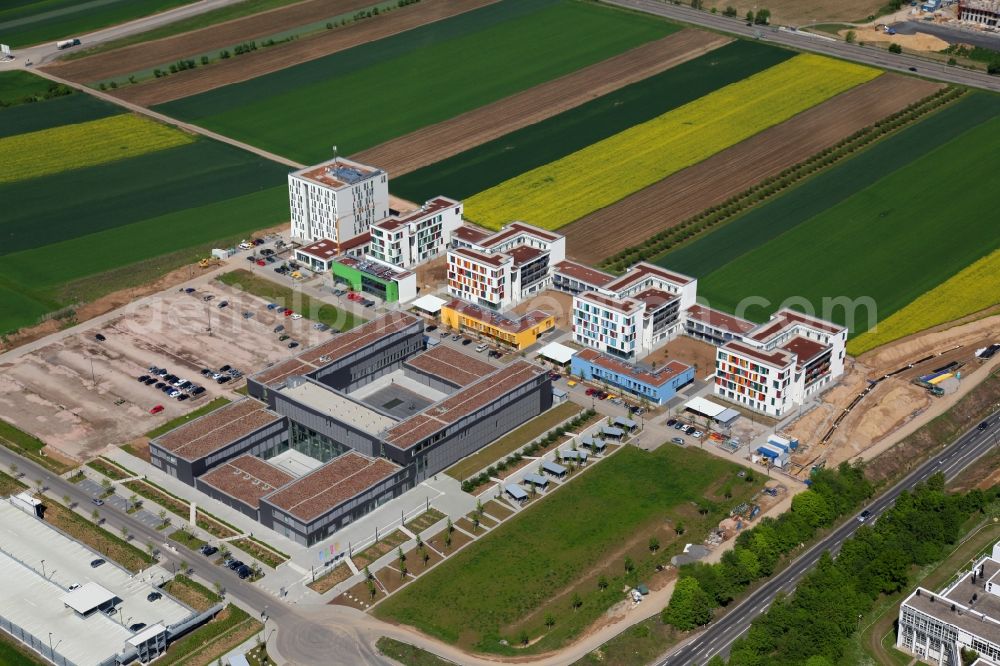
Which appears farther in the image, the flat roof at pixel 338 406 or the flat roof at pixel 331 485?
the flat roof at pixel 338 406

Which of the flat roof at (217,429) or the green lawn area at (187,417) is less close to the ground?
the flat roof at (217,429)

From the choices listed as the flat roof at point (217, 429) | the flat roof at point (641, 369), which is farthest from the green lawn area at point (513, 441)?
the flat roof at point (217, 429)

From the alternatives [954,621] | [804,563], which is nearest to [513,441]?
[804,563]

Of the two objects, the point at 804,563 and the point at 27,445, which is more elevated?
the point at 804,563

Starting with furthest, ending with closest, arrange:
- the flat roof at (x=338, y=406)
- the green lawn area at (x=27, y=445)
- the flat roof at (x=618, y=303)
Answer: the flat roof at (x=618, y=303), the flat roof at (x=338, y=406), the green lawn area at (x=27, y=445)

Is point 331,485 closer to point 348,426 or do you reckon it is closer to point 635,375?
point 348,426

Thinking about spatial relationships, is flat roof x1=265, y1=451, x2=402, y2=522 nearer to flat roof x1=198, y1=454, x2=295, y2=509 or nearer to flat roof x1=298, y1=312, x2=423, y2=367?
flat roof x1=198, y1=454, x2=295, y2=509

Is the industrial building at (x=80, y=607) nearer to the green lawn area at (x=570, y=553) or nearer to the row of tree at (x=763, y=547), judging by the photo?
the green lawn area at (x=570, y=553)
